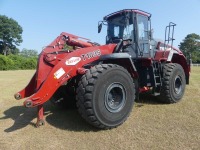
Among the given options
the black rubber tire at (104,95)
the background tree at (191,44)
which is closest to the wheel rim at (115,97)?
the black rubber tire at (104,95)

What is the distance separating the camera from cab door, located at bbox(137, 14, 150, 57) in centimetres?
688

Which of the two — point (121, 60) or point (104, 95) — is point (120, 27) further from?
point (104, 95)

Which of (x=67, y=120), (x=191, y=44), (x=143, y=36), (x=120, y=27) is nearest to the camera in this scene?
(x=67, y=120)

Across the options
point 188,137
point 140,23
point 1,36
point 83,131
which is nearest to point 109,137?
point 83,131

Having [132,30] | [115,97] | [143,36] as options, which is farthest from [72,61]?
[143,36]

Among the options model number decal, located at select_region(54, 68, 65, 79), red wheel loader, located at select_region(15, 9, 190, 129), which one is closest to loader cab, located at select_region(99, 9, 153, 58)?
red wheel loader, located at select_region(15, 9, 190, 129)

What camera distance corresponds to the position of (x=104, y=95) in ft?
16.3

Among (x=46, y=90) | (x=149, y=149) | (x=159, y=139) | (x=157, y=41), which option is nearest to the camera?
(x=149, y=149)

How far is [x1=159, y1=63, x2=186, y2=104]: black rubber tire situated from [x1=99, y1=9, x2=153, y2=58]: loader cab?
0.72 metres

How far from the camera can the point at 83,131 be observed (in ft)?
16.2

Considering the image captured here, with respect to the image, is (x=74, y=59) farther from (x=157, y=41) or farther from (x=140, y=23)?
(x=157, y=41)

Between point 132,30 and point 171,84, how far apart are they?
1.95 meters

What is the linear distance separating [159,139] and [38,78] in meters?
2.59

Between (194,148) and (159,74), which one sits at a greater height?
(159,74)
